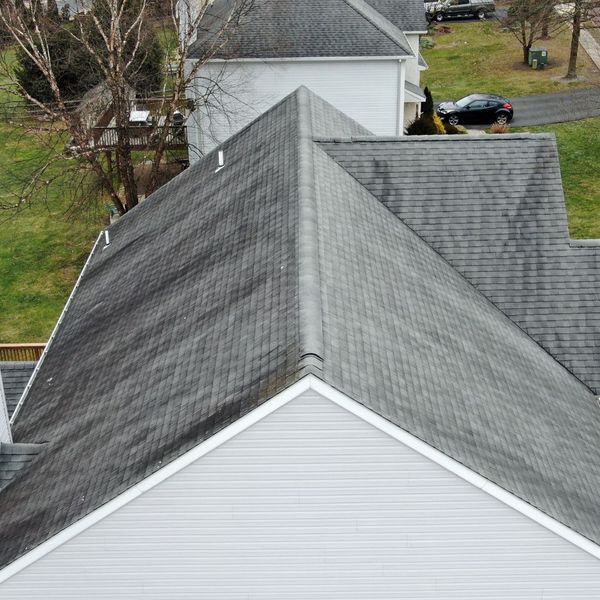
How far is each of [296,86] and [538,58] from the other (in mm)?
20249

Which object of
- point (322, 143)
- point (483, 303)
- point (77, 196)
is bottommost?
point (77, 196)

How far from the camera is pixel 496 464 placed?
12.3 meters

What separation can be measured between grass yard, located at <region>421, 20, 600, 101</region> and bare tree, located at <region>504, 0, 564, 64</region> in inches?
25.9

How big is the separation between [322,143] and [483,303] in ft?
14.6

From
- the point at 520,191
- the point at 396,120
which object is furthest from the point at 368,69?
the point at 520,191

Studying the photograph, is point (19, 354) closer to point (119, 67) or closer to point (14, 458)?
point (14, 458)

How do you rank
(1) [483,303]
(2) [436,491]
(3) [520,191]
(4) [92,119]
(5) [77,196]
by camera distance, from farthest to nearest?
1. (5) [77,196]
2. (4) [92,119]
3. (3) [520,191]
4. (1) [483,303]
5. (2) [436,491]

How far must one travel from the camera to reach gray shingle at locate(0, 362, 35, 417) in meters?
19.1

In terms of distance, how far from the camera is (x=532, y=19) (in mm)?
46625

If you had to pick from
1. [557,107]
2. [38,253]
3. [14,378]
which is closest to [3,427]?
[14,378]

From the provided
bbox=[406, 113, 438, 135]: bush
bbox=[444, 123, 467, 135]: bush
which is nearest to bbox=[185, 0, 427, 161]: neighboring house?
bbox=[406, 113, 438, 135]: bush

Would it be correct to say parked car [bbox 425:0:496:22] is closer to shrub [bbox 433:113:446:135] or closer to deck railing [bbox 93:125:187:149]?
shrub [bbox 433:113:446:135]

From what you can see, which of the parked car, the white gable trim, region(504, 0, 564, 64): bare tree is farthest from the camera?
the parked car

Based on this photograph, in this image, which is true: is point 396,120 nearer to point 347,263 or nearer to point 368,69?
point 368,69
